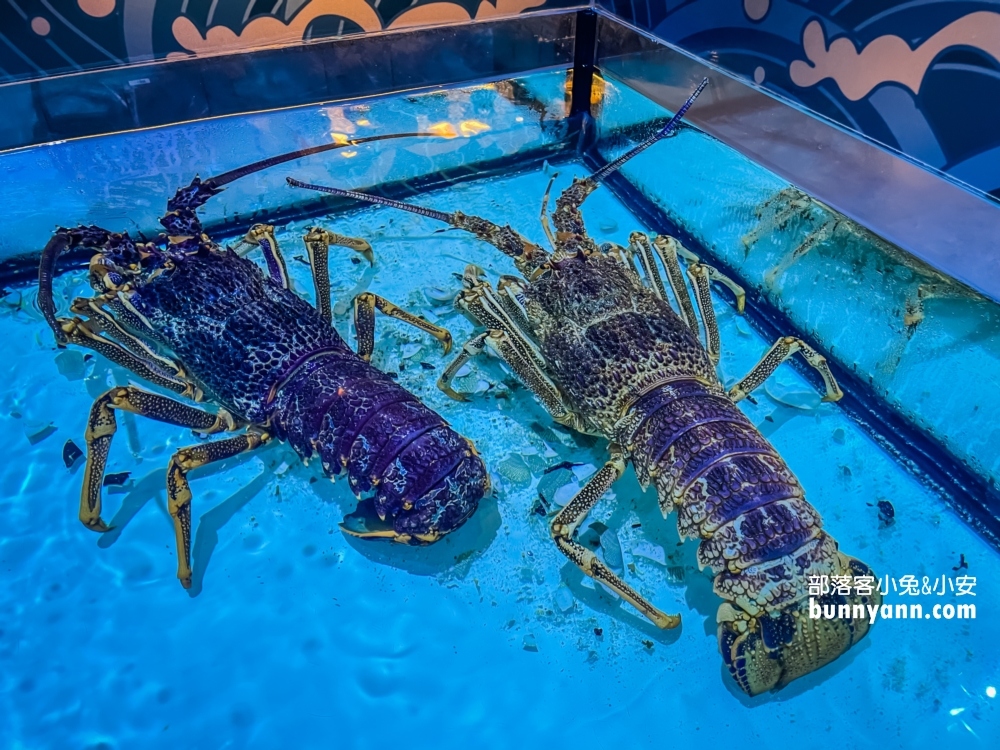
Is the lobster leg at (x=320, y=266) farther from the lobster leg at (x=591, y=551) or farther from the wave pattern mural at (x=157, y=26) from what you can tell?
the wave pattern mural at (x=157, y=26)

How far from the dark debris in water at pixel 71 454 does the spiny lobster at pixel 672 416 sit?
194 centimetres

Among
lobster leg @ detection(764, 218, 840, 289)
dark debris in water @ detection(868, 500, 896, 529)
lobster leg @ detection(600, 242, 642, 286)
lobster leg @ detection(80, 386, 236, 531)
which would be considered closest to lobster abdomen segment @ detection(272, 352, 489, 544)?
lobster leg @ detection(80, 386, 236, 531)

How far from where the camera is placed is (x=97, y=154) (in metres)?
4.68

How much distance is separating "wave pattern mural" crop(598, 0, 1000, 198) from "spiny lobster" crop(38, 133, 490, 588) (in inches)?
118

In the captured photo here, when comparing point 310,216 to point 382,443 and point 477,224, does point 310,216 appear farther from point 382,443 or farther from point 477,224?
point 382,443

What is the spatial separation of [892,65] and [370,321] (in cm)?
343

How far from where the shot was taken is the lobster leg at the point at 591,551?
8.85 feet

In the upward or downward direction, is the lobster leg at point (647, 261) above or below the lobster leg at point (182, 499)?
above

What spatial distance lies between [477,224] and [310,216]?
5.30 ft

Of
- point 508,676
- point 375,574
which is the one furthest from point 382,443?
point 508,676

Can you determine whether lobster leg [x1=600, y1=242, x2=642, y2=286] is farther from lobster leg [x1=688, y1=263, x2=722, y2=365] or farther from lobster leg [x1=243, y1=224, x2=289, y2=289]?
lobster leg [x1=243, y1=224, x2=289, y2=289]

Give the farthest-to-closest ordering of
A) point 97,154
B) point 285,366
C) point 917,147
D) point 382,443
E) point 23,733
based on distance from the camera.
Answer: point 97,154 < point 917,147 < point 285,366 < point 382,443 < point 23,733

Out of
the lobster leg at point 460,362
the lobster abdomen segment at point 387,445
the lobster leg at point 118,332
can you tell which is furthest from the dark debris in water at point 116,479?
the lobster leg at point 460,362

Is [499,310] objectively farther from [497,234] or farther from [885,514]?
[885,514]
